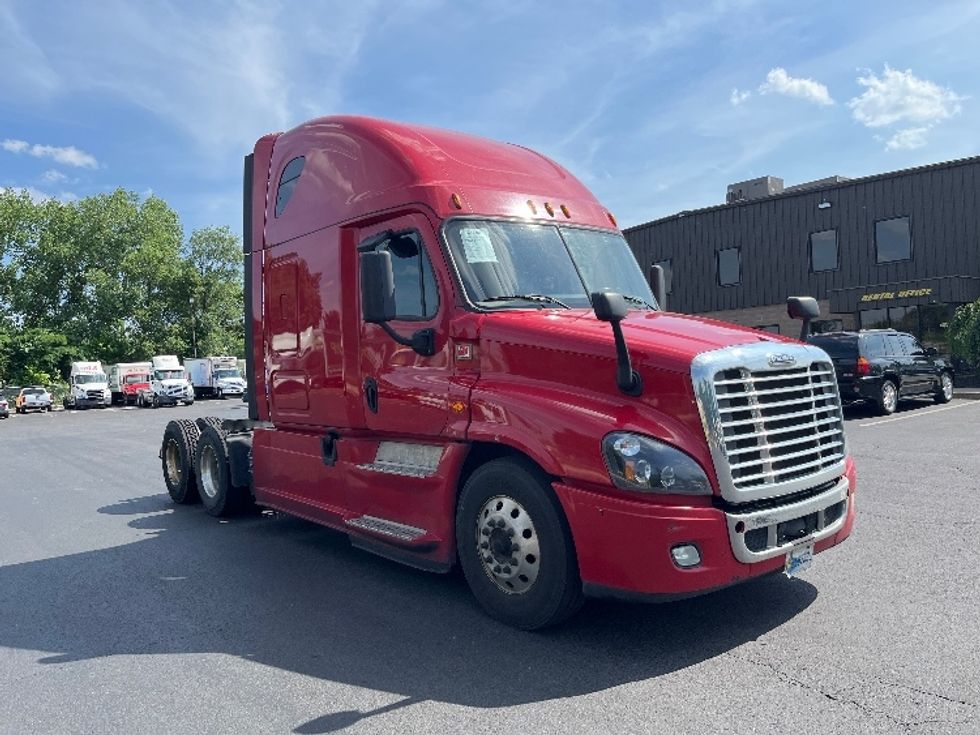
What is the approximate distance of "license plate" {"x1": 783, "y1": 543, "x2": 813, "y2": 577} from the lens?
4301 mm

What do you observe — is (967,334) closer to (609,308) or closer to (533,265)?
(533,265)

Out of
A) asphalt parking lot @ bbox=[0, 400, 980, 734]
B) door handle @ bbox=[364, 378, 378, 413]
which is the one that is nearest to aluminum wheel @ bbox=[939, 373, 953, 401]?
asphalt parking lot @ bbox=[0, 400, 980, 734]

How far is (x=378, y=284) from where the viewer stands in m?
4.94

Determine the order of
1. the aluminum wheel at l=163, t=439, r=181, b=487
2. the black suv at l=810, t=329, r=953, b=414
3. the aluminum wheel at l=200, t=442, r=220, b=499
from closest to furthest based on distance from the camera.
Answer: the aluminum wheel at l=200, t=442, r=220, b=499 < the aluminum wheel at l=163, t=439, r=181, b=487 < the black suv at l=810, t=329, r=953, b=414

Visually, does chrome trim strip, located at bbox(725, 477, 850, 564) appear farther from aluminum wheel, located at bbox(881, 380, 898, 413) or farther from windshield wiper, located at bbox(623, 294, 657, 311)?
aluminum wheel, located at bbox(881, 380, 898, 413)

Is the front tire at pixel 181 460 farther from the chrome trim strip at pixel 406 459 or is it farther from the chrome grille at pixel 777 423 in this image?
the chrome grille at pixel 777 423

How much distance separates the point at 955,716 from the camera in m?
3.36

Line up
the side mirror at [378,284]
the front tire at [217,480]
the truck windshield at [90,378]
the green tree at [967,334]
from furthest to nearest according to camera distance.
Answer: the truck windshield at [90,378] < the green tree at [967,334] < the front tire at [217,480] < the side mirror at [378,284]

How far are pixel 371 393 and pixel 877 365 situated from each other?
46.5ft

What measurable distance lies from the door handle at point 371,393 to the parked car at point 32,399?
51743mm

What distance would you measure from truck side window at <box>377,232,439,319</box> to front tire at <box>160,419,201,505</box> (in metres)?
4.60

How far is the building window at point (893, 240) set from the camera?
93.6 feet

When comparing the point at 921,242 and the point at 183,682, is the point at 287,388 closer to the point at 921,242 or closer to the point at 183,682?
the point at 183,682

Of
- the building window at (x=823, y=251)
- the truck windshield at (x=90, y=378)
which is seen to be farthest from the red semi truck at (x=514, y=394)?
the truck windshield at (x=90, y=378)
